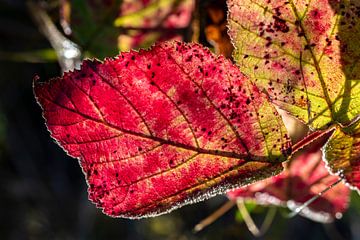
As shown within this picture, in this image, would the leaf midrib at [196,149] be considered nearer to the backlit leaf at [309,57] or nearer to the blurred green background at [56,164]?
the backlit leaf at [309,57]

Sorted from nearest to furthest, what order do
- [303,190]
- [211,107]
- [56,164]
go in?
1. [211,107]
2. [303,190]
3. [56,164]

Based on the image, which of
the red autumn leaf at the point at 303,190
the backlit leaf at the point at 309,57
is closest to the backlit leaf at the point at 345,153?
the backlit leaf at the point at 309,57

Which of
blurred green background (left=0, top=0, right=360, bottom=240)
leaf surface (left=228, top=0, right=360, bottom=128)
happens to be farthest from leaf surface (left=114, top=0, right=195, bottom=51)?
leaf surface (left=228, top=0, right=360, bottom=128)

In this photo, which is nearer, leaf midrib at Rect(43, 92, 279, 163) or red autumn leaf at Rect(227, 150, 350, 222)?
leaf midrib at Rect(43, 92, 279, 163)

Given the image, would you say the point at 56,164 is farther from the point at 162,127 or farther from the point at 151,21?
the point at 162,127

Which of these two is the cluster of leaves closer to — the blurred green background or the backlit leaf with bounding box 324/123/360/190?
the backlit leaf with bounding box 324/123/360/190

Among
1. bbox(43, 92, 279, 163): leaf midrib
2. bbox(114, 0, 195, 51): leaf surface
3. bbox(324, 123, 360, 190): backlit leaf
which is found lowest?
bbox(324, 123, 360, 190): backlit leaf

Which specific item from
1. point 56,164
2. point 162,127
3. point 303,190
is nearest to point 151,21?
point 303,190

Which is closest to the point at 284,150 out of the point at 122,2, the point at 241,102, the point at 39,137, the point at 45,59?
the point at 241,102
